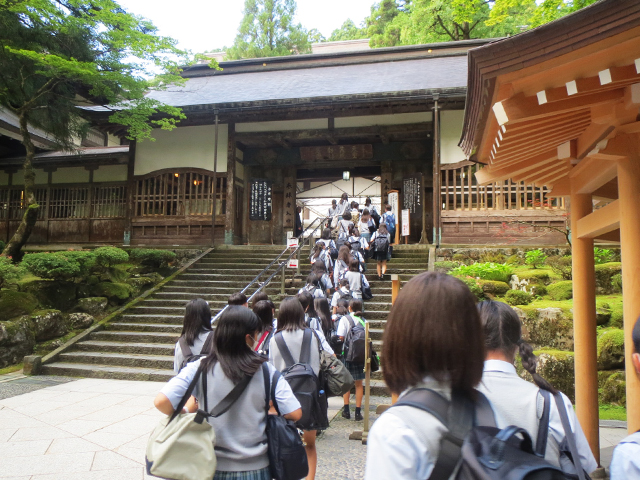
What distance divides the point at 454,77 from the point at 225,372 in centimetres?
1442

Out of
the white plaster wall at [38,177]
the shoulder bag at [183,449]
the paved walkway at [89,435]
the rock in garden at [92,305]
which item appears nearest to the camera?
the shoulder bag at [183,449]

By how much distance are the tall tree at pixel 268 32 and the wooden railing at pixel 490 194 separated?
17380mm

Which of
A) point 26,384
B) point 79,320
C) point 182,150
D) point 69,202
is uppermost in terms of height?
point 182,150

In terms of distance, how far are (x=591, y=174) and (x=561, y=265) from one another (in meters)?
6.31

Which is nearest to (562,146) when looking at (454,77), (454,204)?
(454,204)

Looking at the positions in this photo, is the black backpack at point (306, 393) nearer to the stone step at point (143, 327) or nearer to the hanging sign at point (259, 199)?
the stone step at point (143, 327)

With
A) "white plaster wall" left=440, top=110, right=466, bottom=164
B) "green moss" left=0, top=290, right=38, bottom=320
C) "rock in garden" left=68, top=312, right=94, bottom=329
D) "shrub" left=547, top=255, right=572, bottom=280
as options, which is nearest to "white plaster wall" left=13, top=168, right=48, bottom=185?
"green moss" left=0, top=290, right=38, bottom=320

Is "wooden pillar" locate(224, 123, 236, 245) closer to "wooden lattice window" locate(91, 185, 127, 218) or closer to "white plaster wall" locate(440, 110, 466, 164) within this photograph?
"wooden lattice window" locate(91, 185, 127, 218)

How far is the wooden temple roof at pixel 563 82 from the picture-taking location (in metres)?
2.48

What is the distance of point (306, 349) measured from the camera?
3.86 metres

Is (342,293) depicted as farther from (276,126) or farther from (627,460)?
(276,126)

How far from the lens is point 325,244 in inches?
418

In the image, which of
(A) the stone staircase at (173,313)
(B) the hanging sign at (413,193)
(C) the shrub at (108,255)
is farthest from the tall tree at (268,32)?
(C) the shrub at (108,255)

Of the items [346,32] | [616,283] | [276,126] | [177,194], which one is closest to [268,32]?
[346,32]
